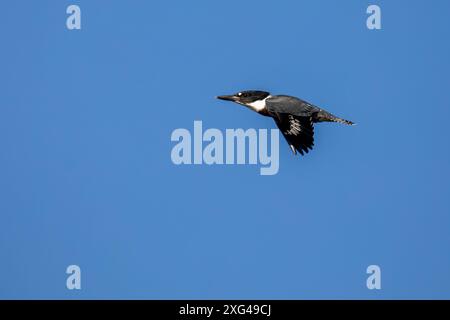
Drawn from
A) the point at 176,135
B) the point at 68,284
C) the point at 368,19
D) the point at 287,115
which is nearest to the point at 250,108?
the point at 287,115

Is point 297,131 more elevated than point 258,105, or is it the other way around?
point 258,105

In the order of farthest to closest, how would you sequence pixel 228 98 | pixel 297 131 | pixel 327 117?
pixel 228 98, pixel 327 117, pixel 297 131

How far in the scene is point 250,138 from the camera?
690 centimetres

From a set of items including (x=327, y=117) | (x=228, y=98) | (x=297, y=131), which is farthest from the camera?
(x=228, y=98)

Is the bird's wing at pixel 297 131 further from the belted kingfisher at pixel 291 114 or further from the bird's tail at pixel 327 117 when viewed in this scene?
the bird's tail at pixel 327 117

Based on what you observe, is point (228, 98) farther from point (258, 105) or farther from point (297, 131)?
point (297, 131)

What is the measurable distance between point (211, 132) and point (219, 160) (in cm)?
23

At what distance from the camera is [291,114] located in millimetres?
6219

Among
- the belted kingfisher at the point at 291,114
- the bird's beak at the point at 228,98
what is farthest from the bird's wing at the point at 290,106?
the bird's beak at the point at 228,98

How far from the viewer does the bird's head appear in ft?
20.9

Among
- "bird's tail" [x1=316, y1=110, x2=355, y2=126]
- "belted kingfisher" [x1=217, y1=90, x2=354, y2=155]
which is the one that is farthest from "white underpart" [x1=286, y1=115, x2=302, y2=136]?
"bird's tail" [x1=316, y1=110, x2=355, y2=126]

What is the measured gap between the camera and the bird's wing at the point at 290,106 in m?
6.23

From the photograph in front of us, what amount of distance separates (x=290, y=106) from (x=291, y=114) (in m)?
0.06

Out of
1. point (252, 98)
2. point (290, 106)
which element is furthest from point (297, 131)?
A: point (252, 98)
